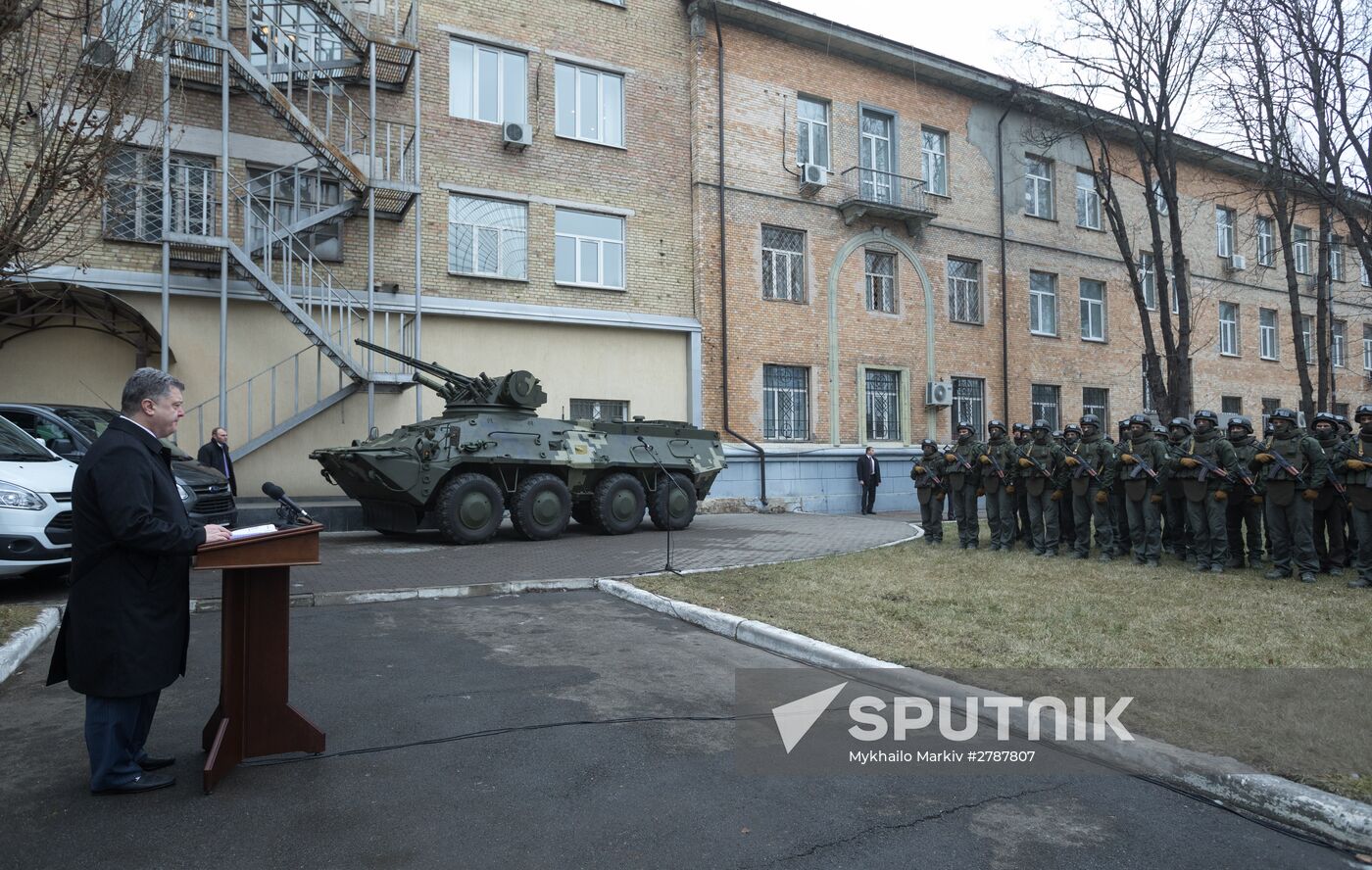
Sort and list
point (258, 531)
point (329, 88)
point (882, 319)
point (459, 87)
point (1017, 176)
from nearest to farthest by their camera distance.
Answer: point (258, 531), point (329, 88), point (459, 87), point (882, 319), point (1017, 176)

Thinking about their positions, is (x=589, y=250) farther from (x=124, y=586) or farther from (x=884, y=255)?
(x=124, y=586)

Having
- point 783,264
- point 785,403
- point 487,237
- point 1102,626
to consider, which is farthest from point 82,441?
point 783,264

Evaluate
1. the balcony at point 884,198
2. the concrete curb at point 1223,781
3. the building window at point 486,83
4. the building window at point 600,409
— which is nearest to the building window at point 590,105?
the building window at point 486,83

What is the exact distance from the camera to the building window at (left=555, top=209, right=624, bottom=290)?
19.9 m

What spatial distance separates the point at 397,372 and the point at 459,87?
6.16 m

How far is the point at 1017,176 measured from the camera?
87.2ft

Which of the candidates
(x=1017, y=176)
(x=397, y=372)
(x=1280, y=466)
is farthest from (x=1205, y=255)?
(x=397, y=372)

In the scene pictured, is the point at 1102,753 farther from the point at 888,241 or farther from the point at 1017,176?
the point at 1017,176

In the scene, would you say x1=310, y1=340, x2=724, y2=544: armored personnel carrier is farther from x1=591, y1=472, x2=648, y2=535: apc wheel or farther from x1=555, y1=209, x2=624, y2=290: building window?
x1=555, y1=209, x2=624, y2=290: building window

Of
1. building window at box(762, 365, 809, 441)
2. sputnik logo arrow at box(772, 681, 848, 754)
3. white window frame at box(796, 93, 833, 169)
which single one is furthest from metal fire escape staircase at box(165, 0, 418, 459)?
sputnik logo arrow at box(772, 681, 848, 754)

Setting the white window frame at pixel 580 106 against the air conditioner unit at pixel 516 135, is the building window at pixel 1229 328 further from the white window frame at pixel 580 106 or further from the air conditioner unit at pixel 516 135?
the air conditioner unit at pixel 516 135

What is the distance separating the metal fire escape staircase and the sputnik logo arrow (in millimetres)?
12269

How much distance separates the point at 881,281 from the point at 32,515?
64.1ft

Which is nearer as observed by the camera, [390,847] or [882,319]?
[390,847]
